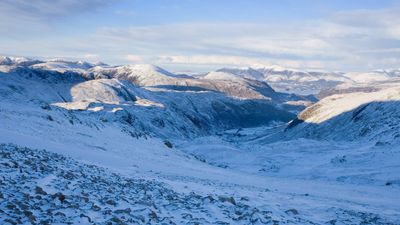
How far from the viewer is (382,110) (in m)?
95.6

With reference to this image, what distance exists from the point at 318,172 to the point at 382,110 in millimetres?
57805

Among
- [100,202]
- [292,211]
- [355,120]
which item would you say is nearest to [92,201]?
[100,202]

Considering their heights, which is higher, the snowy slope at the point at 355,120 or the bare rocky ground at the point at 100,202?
the bare rocky ground at the point at 100,202

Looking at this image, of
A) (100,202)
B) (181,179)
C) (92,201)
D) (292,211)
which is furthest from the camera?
(181,179)

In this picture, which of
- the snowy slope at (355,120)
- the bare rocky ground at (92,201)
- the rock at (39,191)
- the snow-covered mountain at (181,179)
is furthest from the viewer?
the snowy slope at (355,120)

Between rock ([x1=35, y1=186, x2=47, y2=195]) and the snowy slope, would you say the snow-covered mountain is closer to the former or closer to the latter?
rock ([x1=35, y1=186, x2=47, y2=195])

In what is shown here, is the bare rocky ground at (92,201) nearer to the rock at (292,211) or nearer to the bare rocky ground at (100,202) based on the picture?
the bare rocky ground at (100,202)

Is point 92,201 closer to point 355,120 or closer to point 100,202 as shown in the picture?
point 100,202

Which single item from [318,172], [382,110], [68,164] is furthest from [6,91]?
[68,164]

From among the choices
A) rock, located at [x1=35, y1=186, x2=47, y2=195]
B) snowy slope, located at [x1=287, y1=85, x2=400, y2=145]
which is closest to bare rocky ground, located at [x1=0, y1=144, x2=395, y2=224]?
rock, located at [x1=35, y1=186, x2=47, y2=195]

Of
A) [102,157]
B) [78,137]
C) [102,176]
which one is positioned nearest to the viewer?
[102,176]

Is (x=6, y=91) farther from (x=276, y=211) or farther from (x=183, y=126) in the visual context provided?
(x=276, y=211)

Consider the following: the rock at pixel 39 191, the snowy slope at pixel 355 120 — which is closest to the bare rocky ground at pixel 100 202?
the rock at pixel 39 191

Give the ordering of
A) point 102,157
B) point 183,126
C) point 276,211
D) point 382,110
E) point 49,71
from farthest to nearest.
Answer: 1. point 49,71
2. point 183,126
3. point 382,110
4. point 102,157
5. point 276,211
